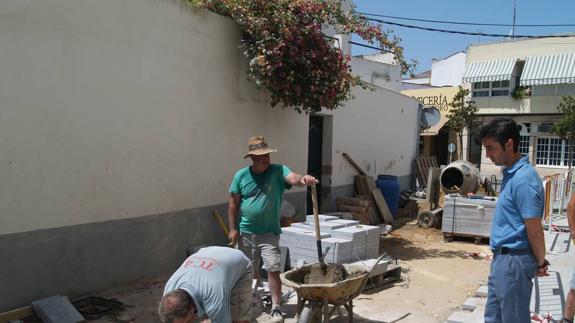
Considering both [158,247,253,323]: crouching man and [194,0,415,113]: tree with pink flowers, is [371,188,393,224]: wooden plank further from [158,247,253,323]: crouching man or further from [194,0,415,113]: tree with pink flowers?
[158,247,253,323]: crouching man

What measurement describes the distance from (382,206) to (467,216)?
8.02 feet

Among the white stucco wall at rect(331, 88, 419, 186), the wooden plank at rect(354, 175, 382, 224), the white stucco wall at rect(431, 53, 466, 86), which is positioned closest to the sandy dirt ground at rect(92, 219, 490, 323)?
the wooden plank at rect(354, 175, 382, 224)

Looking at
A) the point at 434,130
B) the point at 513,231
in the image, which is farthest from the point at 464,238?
the point at 434,130

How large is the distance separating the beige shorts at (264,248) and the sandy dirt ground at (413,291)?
569 millimetres

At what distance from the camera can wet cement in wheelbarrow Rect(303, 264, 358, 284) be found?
16.0ft

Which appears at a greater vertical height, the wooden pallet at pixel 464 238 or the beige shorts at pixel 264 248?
the beige shorts at pixel 264 248

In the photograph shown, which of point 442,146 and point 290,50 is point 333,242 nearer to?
point 290,50

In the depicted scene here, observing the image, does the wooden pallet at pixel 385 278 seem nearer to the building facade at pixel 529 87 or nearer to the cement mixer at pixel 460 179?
the cement mixer at pixel 460 179

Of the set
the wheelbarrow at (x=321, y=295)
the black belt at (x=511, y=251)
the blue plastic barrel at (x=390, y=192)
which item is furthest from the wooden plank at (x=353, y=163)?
the black belt at (x=511, y=251)

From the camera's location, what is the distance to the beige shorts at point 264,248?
16.5 ft

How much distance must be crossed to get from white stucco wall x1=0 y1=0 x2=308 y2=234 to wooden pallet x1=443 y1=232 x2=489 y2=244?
4751 mm

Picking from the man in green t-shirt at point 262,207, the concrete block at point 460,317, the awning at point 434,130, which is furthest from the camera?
the awning at point 434,130

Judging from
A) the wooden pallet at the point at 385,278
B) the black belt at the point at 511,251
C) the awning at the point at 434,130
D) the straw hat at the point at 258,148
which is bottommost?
the wooden pallet at the point at 385,278

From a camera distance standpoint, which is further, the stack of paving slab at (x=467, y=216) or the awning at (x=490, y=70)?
the awning at (x=490, y=70)
